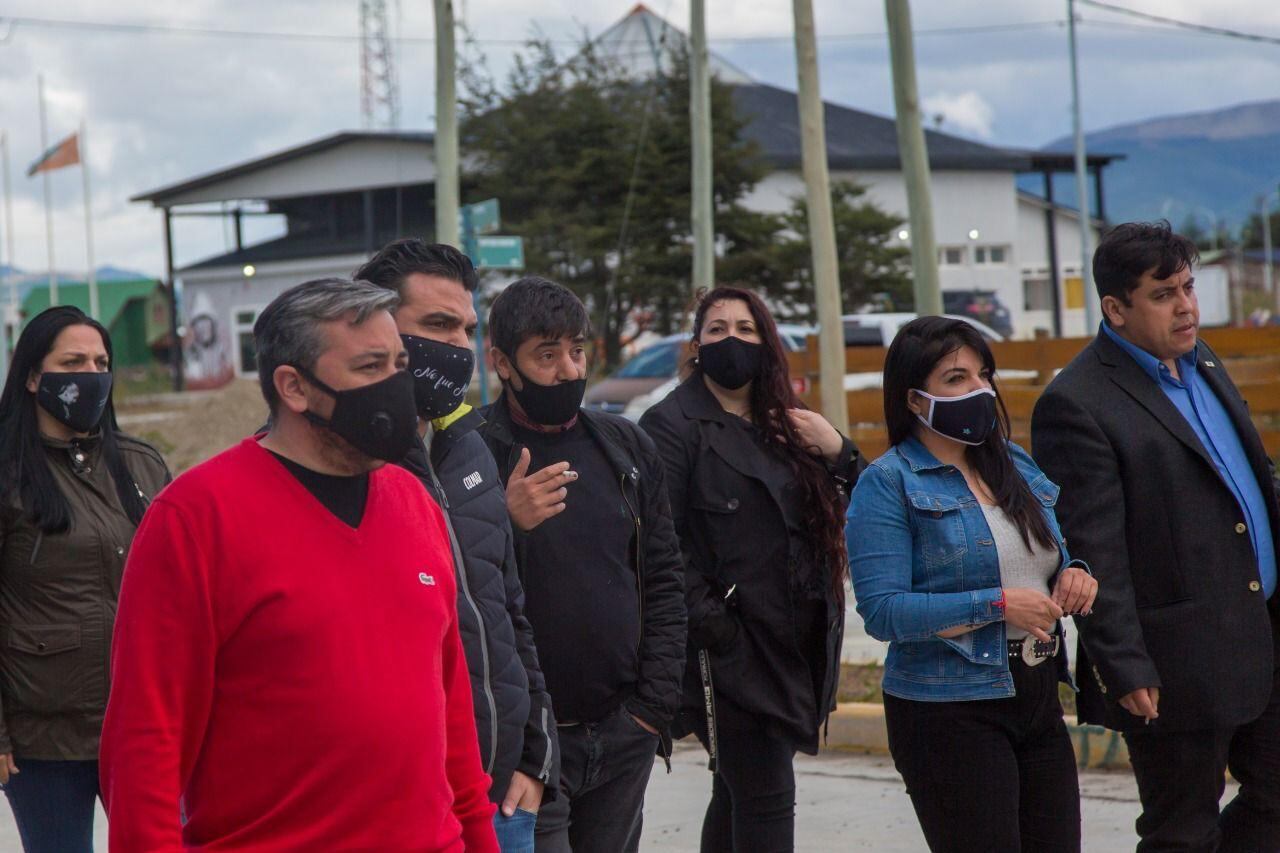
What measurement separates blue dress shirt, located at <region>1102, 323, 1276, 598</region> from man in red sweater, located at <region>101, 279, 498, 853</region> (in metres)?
2.55

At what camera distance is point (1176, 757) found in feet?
15.0

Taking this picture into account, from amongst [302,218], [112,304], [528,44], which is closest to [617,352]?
[528,44]

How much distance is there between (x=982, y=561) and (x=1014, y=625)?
18cm

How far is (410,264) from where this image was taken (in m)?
3.77

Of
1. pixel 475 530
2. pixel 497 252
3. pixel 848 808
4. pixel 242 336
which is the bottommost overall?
pixel 848 808

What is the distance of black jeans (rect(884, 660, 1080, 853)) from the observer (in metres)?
4.26

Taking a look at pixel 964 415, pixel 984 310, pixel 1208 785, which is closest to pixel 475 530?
pixel 964 415

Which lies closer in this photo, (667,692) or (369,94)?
(667,692)

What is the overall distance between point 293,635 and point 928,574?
2105 millimetres

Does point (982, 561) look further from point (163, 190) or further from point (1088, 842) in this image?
point (163, 190)

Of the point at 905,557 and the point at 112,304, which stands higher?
the point at 112,304

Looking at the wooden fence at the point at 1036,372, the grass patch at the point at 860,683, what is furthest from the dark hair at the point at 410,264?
the wooden fence at the point at 1036,372

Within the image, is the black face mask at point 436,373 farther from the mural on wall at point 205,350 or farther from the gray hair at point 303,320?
the mural on wall at point 205,350

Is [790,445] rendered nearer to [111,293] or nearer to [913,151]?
[913,151]
